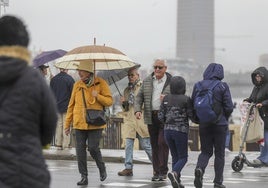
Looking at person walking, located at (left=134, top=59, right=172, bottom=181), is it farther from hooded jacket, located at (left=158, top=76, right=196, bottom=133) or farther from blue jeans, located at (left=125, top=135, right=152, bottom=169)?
blue jeans, located at (left=125, top=135, right=152, bottom=169)

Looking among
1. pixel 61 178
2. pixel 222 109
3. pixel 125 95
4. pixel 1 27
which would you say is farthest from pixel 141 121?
pixel 1 27

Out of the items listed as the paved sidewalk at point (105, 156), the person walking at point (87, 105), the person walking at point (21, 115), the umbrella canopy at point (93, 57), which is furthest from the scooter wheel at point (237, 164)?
the person walking at point (21, 115)

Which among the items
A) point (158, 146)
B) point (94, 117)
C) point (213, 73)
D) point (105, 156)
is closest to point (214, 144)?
point (213, 73)

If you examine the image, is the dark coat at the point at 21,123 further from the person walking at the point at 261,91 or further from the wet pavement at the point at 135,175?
the person walking at the point at 261,91

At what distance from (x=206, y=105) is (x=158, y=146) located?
1633 mm

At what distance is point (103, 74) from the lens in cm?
1358

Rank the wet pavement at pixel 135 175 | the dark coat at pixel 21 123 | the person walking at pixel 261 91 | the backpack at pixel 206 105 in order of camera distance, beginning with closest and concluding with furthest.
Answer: the dark coat at pixel 21 123
the backpack at pixel 206 105
the wet pavement at pixel 135 175
the person walking at pixel 261 91

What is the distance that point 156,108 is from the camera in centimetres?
1068

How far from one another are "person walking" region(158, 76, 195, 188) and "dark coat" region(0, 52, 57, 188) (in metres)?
5.44

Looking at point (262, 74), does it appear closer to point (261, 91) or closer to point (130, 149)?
point (261, 91)

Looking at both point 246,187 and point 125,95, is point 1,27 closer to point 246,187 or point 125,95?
point 246,187

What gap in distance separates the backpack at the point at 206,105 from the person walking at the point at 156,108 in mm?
1137

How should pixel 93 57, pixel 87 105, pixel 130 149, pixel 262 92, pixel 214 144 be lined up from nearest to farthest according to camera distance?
pixel 214 144 → pixel 87 105 → pixel 93 57 → pixel 130 149 → pixel 262 92

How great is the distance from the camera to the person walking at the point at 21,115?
4262mm
